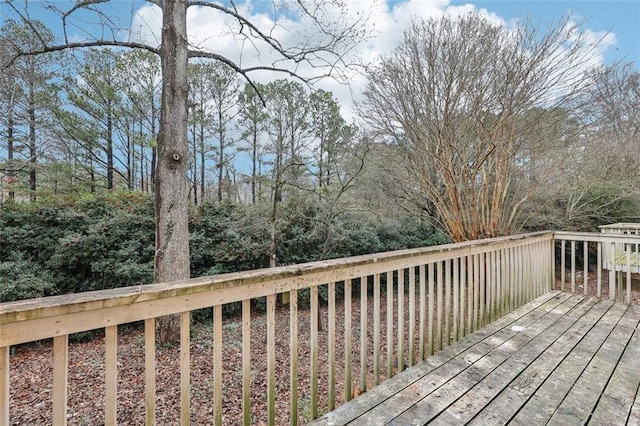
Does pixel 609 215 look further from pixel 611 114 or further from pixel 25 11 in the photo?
pixel 25 11

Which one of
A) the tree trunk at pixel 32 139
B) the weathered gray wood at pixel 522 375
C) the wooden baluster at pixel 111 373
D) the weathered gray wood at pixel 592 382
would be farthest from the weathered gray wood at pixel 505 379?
the tree trunk at pixel 32 139

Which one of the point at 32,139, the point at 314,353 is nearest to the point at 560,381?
the point at 314,353

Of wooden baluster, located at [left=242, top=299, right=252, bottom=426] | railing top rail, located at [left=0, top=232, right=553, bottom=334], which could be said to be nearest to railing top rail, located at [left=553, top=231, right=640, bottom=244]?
railing top rail, located at [left=0, top=232, right=553, bottom=334]

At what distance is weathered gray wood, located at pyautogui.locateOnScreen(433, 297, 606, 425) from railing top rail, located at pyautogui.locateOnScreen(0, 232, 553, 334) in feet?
2.93

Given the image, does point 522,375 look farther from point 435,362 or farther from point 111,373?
point 111,373

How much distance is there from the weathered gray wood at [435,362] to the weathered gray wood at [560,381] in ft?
1.62

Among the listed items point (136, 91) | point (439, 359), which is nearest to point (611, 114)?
point (439, 359)

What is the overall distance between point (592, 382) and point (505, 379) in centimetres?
57

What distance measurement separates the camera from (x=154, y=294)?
1.21 metres

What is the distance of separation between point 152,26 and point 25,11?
1.38m

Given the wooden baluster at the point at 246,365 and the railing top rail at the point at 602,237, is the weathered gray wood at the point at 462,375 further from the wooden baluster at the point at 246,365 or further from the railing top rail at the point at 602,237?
the railing top rail at the point at 602,237

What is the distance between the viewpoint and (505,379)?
7.02ft

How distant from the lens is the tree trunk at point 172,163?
13.5 feet

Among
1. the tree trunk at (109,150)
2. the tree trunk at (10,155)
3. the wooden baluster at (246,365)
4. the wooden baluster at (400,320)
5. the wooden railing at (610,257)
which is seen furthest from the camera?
the tree trunk at (109,150)
